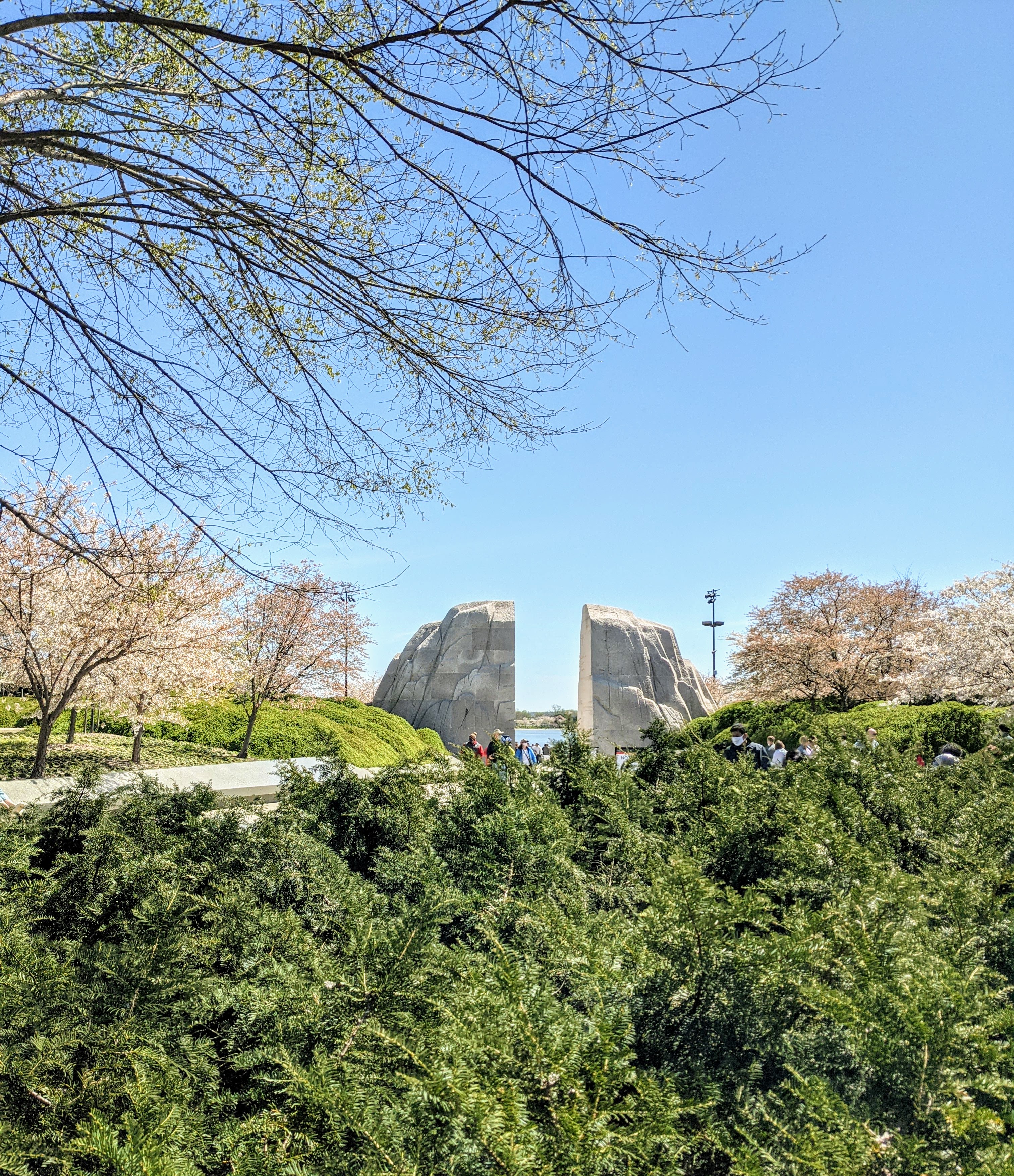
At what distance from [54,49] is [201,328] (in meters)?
1.88

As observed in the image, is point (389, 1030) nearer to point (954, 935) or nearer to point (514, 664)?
point (954, 935)

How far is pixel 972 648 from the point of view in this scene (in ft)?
49.9

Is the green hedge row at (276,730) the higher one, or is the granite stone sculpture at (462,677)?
the granite stone sculpture at (462,677)

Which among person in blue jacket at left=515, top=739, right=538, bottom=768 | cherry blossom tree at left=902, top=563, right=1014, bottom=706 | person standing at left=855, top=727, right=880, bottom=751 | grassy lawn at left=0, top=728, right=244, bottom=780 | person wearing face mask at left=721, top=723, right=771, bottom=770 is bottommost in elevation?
grassy lawn at left=0, top=728, right=244, bottom=780

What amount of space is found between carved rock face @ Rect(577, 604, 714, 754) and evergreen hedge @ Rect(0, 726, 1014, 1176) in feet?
68.1

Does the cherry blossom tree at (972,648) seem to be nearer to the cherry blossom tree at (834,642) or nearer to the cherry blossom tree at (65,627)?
the cherry blossom tree at (834,642)

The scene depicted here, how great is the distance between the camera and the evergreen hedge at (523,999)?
1330 millimetres

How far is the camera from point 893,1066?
4.63ft

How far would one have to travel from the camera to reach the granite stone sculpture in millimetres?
25531

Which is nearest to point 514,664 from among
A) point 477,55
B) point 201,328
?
point 201,328

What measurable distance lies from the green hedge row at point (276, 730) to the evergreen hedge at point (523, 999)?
11552mm

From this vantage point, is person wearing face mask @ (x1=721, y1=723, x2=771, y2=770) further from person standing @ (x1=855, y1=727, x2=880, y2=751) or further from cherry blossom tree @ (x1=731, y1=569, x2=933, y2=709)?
cherry blossom tree @ (x1=731, y1=569, x2=933, y2=709)

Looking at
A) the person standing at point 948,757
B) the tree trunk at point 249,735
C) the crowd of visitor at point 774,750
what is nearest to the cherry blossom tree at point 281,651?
the tree trunk at point 249,735

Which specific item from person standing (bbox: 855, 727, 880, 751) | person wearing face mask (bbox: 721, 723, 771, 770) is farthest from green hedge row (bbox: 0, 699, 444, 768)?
person standing (bbox: 855, 727, 880, 751)
